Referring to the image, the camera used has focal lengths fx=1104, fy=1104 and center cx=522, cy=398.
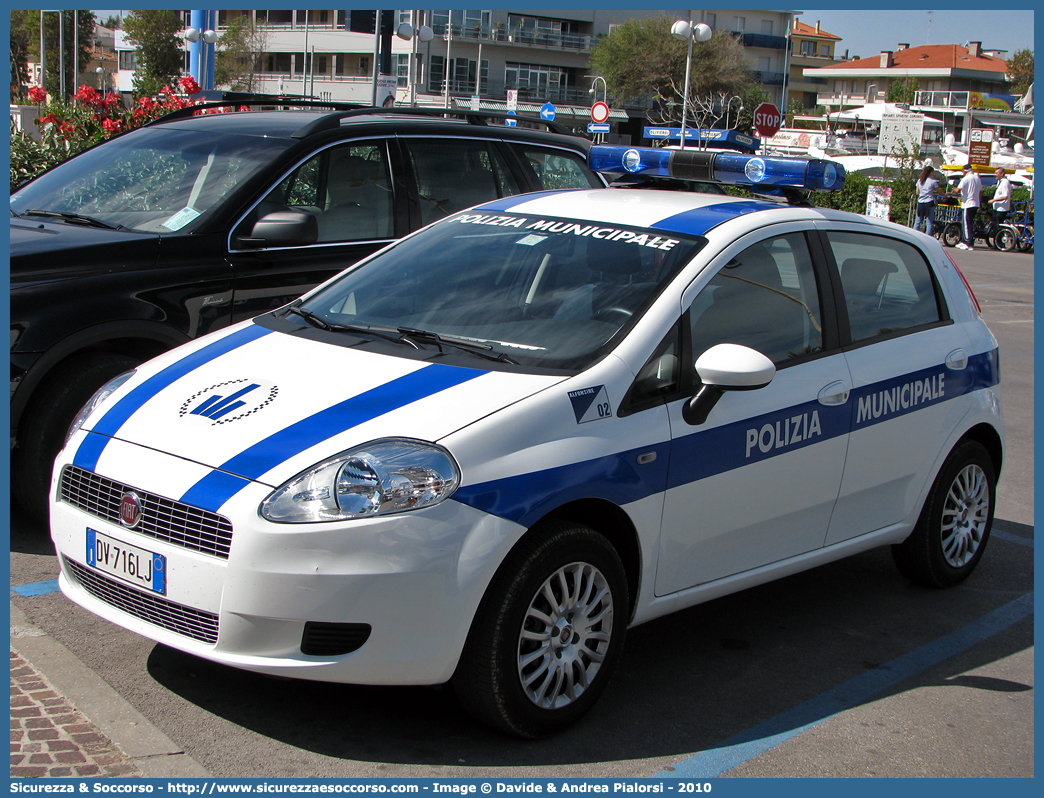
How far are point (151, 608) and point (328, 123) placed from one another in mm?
3465

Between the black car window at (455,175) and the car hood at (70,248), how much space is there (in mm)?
1713

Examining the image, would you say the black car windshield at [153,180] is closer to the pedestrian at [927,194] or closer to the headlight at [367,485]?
the headlight at [367,485]

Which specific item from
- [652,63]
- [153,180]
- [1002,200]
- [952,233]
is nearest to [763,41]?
[652,63]

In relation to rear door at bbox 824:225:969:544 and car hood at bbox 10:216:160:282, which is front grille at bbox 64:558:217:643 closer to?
car hood at bbox 10:216:160:282

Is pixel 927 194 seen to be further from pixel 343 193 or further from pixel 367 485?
pixel 367 485

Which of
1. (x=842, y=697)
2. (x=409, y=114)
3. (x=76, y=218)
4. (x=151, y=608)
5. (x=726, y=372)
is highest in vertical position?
(x=409, y=114)

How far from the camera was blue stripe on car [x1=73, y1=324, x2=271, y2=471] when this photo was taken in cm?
365

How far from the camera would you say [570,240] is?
174 inches

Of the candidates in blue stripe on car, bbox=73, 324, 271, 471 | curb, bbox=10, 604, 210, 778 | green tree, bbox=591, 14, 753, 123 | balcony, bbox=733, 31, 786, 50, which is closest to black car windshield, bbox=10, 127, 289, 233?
blue stripe on car, bbox=73, 324, 271, 471

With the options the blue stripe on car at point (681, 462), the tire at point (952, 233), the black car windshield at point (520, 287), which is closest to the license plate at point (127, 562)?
the blue stripe on car at point (681, 462)

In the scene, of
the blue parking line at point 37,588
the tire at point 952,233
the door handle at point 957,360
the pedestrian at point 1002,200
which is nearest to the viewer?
the blue parking line at point 37,588

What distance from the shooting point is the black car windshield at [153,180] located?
18.6ft

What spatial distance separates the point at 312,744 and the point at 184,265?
277 centimetres

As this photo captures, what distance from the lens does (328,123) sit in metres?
6.11
